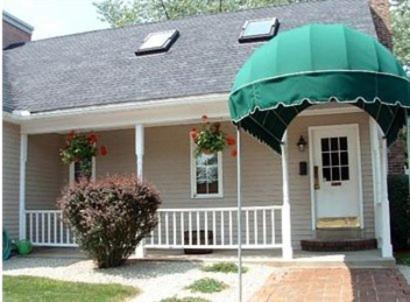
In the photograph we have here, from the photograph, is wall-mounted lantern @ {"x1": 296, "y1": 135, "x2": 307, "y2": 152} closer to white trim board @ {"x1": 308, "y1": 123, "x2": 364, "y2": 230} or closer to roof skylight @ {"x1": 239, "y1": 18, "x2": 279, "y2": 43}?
white trim board @ {"x1": 308, "y1": 123, "x2": 364, "y2": 230}

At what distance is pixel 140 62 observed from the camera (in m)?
13.4

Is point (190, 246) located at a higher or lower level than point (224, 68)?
lower

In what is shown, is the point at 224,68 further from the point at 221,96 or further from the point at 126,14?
the point at 126,14

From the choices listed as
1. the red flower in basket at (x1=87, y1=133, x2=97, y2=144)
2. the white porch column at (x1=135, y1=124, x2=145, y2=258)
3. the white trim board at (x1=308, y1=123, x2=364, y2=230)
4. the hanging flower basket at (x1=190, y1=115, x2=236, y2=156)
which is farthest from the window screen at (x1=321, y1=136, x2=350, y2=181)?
the red flower in basket at (x1=87, y1=133, x2=97, y2=144)

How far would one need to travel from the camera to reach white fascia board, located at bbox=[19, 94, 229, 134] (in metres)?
10.9

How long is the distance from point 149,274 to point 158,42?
7.10 meters

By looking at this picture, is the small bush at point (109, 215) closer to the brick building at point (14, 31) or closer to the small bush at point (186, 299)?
the small bush at point (186, 299)

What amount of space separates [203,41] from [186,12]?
51.7 ft

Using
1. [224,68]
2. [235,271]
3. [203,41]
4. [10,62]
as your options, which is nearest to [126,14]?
[10,62]

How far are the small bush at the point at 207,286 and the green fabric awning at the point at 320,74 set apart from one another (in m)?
2.57

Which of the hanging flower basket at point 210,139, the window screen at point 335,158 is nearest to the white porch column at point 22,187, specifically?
the hanging flower basket at point 210,139

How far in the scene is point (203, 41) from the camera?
1373cm

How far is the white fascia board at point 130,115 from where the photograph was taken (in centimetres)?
1092

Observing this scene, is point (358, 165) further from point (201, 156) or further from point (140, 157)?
point (140, 157)
